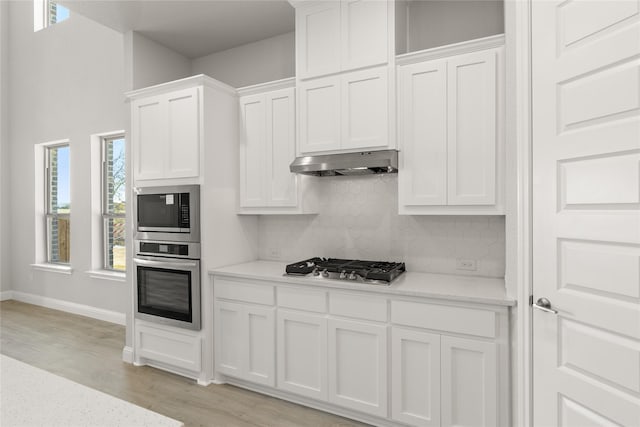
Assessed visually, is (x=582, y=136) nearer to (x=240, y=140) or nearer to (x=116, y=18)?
(x=240, y=140)

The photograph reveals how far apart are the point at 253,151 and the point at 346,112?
36.4 inches

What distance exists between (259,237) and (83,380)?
1.85 meters

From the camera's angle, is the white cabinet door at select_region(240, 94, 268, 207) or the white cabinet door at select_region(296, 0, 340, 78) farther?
the white cabinet door at select_region(240, 94, 268, 207)

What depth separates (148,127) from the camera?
3170mm

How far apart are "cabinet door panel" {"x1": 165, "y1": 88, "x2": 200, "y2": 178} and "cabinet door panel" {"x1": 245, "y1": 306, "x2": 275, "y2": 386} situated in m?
1.21

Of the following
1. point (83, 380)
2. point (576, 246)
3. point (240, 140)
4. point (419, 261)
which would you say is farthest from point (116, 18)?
point (576, 246)

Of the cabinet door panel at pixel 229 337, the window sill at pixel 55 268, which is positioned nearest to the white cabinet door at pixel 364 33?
the cabinet door panel at pixel 229 337

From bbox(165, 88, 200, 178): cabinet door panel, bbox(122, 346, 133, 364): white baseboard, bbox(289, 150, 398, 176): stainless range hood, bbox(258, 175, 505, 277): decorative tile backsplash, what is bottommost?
bbox(122, 346, 133, 364): white baseboard

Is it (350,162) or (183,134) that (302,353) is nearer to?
(350,162)

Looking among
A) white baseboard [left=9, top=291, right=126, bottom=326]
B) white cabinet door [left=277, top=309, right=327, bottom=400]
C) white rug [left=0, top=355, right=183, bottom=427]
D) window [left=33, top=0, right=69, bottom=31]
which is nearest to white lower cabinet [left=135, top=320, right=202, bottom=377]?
white cabinet door [left=277, top=309, right=327, bottom=400]

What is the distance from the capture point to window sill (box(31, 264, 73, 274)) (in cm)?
481

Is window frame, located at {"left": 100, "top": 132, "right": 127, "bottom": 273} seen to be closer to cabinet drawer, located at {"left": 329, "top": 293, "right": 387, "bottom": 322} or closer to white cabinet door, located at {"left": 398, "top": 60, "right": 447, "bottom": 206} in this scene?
cabinet drawer, located at {"left": 329, "top": 293, "right": 387, "bottom": 322}

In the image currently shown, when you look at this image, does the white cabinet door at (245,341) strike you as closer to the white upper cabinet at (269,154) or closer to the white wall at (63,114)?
the white upper cabinet at (269,154)

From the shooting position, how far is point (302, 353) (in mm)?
2527
